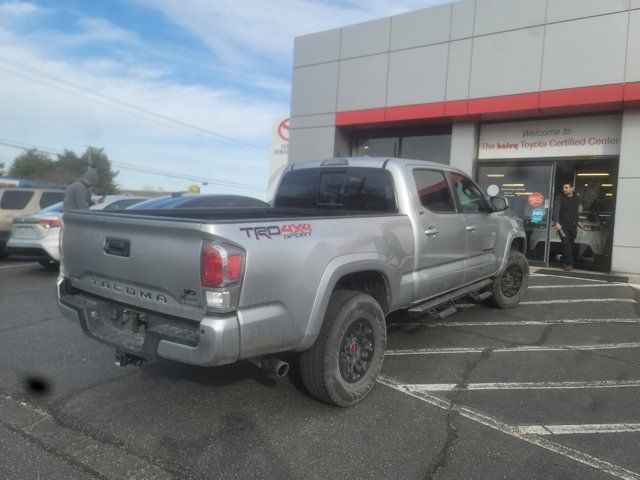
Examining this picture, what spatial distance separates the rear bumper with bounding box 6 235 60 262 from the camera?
343 inches

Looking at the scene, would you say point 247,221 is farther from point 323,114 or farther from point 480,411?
point 323,114

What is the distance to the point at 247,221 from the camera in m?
2.88

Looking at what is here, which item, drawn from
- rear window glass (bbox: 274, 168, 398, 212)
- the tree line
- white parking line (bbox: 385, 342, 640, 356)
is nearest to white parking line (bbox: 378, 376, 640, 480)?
white parking line (bbox: 385, 342, 640, 356)

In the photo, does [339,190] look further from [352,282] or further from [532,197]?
[532,197]

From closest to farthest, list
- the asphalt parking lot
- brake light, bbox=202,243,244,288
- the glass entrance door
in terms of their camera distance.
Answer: brake light, bbox=202,243,244,288 < the asphalt parking lot < the glass entrance door

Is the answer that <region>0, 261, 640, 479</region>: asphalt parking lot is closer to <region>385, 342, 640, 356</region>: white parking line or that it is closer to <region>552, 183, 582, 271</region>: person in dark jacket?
<region>385, 342, 640, 356</region>: white parking line

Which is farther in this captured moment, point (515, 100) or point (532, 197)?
point (532, 197)

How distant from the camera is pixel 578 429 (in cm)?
336

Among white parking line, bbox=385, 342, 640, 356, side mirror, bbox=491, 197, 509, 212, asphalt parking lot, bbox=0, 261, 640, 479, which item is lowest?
asphalt parking lot, bbox=0, 261, 640, 479

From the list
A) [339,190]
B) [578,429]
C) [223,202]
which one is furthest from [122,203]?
[578,429]

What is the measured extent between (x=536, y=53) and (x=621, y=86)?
6.26 ft

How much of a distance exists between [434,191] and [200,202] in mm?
5056

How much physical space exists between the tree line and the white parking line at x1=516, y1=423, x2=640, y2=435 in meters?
76.4

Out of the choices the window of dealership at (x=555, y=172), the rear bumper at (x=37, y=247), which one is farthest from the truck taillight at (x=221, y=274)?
the window of dealership at (x=555, y=172)
